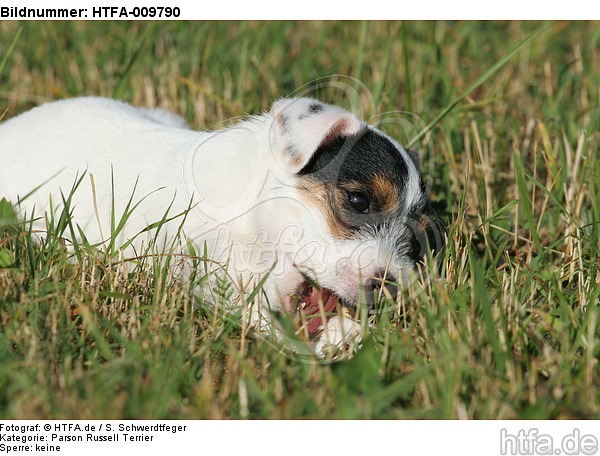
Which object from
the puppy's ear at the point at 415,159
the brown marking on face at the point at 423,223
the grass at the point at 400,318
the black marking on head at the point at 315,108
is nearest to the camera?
the grass at the point at 400,318

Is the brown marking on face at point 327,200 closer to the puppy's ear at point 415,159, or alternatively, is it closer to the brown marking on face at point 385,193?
the brown marking on face at point 385,193

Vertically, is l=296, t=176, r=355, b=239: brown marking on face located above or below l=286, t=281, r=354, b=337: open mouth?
above

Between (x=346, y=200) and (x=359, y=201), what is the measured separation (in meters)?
0.05

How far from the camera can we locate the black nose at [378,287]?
3229mm

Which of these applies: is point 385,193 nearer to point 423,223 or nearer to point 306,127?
point 423,223

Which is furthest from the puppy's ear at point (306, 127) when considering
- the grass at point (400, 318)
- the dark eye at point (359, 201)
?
the grass at point (400, 318)

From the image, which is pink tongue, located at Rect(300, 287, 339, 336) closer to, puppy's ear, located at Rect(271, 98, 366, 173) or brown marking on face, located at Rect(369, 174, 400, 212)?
brown marking on face, located at Rect(369, 174, 400, 212)

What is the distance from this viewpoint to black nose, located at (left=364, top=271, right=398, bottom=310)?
3.23 m

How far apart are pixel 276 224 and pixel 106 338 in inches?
33.0

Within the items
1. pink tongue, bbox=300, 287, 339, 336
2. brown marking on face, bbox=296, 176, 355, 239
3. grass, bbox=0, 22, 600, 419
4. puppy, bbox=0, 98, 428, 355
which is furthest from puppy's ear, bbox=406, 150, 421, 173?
pink tongue, bbox=300, 287, 339, 336

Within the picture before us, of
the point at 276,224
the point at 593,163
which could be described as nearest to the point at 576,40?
the point at 593,163

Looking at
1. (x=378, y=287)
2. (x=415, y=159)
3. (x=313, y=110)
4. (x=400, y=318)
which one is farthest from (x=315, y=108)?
(x=400, y=318)

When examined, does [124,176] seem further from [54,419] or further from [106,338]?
[54,419]

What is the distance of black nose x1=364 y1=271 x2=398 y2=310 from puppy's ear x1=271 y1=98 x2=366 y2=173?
1.75 feet
